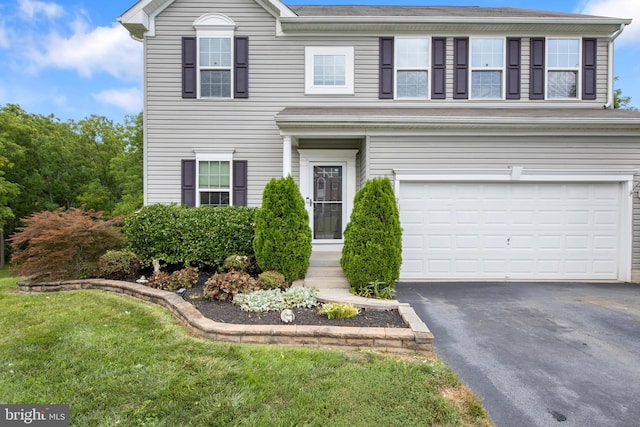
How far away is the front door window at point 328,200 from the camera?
8.02 meters

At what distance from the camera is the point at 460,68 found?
26.2 ft

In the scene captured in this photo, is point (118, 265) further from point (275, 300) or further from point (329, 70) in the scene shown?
point (329, 70)

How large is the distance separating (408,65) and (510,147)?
10.4 ft

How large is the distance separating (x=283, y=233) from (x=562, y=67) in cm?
801

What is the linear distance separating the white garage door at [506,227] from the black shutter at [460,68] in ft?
8.86

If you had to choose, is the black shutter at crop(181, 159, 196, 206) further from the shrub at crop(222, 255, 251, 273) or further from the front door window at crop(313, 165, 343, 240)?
the front door window at crop(313, 165, 343, 240)

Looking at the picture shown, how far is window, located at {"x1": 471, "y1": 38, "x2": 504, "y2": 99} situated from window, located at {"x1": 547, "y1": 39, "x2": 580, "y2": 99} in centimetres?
119

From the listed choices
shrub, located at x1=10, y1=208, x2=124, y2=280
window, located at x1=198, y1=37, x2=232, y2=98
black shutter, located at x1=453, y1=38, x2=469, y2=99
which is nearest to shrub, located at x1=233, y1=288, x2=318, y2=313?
shrub, located at x1=10, y1=208, x2=124, y2=280

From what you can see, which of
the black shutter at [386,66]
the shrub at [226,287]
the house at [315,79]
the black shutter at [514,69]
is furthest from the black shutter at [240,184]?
the black shutter at [514,69]

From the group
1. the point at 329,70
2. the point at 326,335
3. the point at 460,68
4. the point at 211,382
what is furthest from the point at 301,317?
the point at 460,68

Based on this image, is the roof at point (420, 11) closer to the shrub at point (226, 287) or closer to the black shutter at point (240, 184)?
the black shutter at point (240, 184)

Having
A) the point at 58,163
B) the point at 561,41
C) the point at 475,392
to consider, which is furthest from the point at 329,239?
the point at 58,163

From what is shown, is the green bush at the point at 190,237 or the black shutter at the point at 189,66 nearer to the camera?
the green bush at the point at 190,237

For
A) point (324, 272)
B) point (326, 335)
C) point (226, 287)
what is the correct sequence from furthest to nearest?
point (324, 272) < point (226, 287) < point (326, 335)
